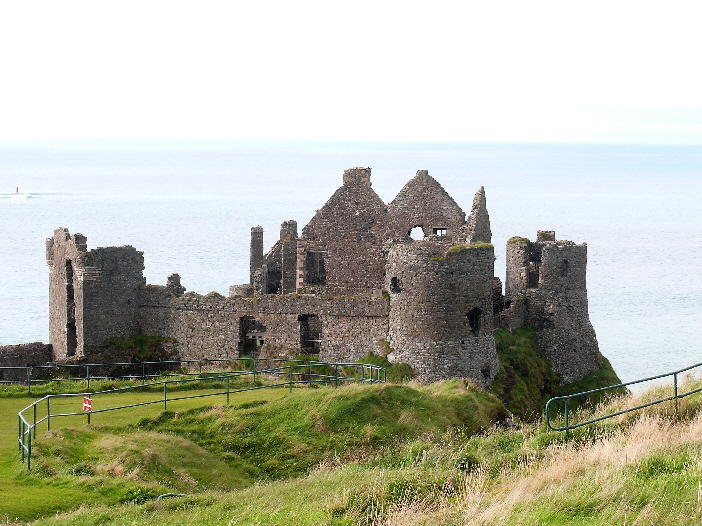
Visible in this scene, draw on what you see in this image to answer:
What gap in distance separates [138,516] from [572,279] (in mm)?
24738

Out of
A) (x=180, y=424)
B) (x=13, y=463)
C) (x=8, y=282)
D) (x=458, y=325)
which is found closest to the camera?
(x=13, y=463)

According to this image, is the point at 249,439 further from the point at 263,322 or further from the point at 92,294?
the point at 92,294

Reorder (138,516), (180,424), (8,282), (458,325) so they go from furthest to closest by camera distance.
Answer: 1. (8,282)
2. (458,325)
3. (180,424)
4. (138,516)

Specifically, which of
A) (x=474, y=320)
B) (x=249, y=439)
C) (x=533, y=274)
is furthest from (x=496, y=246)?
(x=249, y=439)

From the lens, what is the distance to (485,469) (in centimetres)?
2141

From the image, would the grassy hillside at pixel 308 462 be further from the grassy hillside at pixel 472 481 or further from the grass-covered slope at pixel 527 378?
the grass-covered slope at pixel 527 378

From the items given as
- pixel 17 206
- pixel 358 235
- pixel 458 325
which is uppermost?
pixel 17 206

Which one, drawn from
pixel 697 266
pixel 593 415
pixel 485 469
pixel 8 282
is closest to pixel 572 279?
pixel 593 415

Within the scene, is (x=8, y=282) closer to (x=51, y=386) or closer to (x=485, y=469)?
(x=51, y=386)

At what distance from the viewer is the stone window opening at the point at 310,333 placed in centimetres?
3944

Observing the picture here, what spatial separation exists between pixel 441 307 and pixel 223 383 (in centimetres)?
701

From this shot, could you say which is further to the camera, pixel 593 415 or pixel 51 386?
pixel 51 386

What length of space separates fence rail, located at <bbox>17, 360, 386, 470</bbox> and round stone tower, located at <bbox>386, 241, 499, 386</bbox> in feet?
4.88

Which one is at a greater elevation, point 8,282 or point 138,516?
point 8,282
